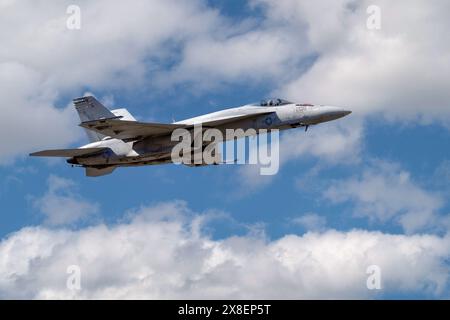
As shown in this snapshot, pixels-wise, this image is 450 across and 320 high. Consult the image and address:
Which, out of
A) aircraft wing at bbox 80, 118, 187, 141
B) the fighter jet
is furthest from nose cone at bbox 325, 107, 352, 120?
aircraft wing at bbox 80, 118, 187, 141

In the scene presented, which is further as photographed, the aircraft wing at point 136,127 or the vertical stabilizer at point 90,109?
the vertical stabilizer at point 90,109

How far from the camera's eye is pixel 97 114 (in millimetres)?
52219

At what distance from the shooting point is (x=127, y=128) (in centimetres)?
4678

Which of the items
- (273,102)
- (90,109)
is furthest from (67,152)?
(273,102)

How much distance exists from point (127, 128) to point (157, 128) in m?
1.86

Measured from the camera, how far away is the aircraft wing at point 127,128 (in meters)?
46.0

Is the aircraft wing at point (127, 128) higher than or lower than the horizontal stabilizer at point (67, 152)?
higher

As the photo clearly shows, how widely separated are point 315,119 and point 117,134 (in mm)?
12278

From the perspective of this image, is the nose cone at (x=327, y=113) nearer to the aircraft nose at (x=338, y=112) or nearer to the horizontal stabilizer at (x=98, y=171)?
the aircraft nose at (x=338, y=112)

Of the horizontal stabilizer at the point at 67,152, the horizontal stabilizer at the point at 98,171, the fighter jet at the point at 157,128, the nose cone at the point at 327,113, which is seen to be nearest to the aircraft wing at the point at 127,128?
the fighter jet at the point at 157,128
